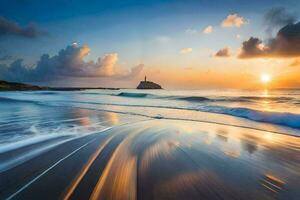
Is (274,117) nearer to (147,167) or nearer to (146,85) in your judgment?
(147,167)

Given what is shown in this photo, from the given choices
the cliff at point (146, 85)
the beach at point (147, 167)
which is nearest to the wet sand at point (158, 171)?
the beach at point (147, 167)

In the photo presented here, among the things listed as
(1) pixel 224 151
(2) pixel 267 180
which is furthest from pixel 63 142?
(2) pixel 267 180

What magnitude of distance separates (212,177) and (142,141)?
2699mm

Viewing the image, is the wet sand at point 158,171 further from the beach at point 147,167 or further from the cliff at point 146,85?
the cliff at point 146,85

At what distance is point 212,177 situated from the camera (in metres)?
3.18

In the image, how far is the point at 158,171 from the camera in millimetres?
3383

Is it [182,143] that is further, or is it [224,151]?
[182,143]

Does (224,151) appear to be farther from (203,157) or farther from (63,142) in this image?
(63,142)

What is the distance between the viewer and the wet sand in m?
2.60

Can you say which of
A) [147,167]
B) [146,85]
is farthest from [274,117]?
[146,85]

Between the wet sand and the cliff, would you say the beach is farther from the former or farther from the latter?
the cliff

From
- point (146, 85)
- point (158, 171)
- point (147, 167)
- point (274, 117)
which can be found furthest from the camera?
point (146, 85)

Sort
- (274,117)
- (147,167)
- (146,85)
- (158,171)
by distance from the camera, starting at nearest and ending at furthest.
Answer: (158,171) → (147,167) → (274,117) → (146,85)

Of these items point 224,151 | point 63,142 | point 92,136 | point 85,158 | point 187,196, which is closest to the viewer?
point 187,196
